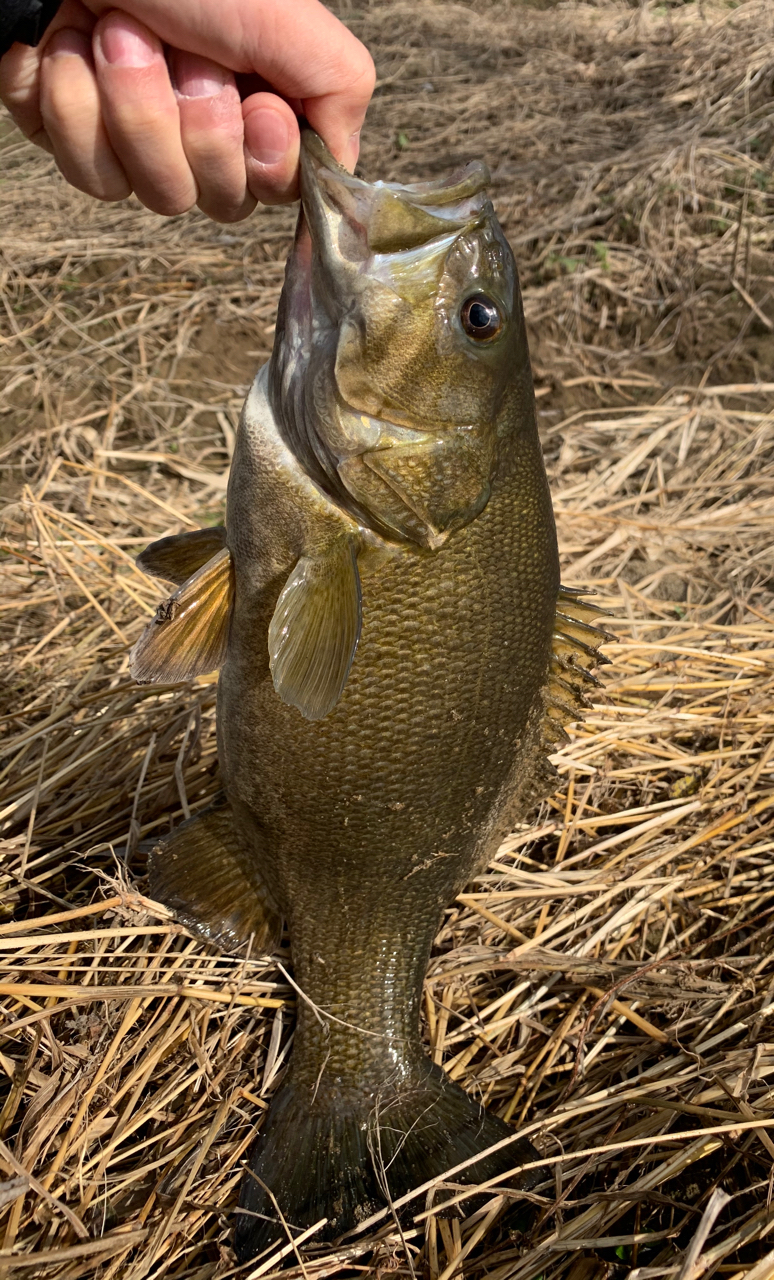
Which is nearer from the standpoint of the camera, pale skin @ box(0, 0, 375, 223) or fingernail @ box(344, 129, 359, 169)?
pale skin @ box(0, 0, 375, 223)

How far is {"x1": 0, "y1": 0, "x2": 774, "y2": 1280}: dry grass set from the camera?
1749 millimetres

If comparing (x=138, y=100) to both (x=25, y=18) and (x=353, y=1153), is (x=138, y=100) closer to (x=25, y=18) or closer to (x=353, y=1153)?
(x=25, y=18)

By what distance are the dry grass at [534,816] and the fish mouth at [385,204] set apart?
1486mm

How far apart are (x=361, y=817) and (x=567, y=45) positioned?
10294mm

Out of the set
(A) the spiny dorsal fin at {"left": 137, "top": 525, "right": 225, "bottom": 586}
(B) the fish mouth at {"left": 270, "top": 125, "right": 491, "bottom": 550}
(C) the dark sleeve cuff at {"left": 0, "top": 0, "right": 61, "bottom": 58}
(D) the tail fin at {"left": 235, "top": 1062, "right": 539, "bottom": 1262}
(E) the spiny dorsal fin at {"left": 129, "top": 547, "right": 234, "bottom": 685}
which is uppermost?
(C) the dark sleeve cuff at {"left": 0, "top": 0, "right": 61, "bottom": 58}

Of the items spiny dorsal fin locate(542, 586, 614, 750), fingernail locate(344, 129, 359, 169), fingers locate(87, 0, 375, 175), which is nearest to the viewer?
fingers locate(87, 0, 375, 175)

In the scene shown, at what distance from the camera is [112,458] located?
181 inches

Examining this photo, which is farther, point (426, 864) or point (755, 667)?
point (755, 667)

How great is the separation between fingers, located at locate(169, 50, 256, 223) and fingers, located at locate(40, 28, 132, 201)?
166 millimetres

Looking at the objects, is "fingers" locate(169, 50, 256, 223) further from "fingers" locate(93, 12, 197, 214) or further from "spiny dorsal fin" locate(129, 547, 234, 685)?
"spiny dorsal fin" locate(129, 547, 234, 685)

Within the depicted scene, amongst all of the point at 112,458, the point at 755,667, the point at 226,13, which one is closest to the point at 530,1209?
the point at 755,667

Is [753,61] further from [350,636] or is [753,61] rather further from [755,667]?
[350,636]

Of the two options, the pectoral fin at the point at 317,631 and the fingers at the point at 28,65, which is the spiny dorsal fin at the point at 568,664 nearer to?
the pectoral fin at the point at 317,631

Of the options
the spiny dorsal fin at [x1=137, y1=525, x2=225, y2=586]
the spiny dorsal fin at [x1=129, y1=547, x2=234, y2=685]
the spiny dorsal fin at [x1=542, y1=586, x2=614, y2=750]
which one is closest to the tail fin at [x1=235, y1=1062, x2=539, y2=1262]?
the spiny dorsal fin at [x1=542, y1=586, x2=614, y2=750]
